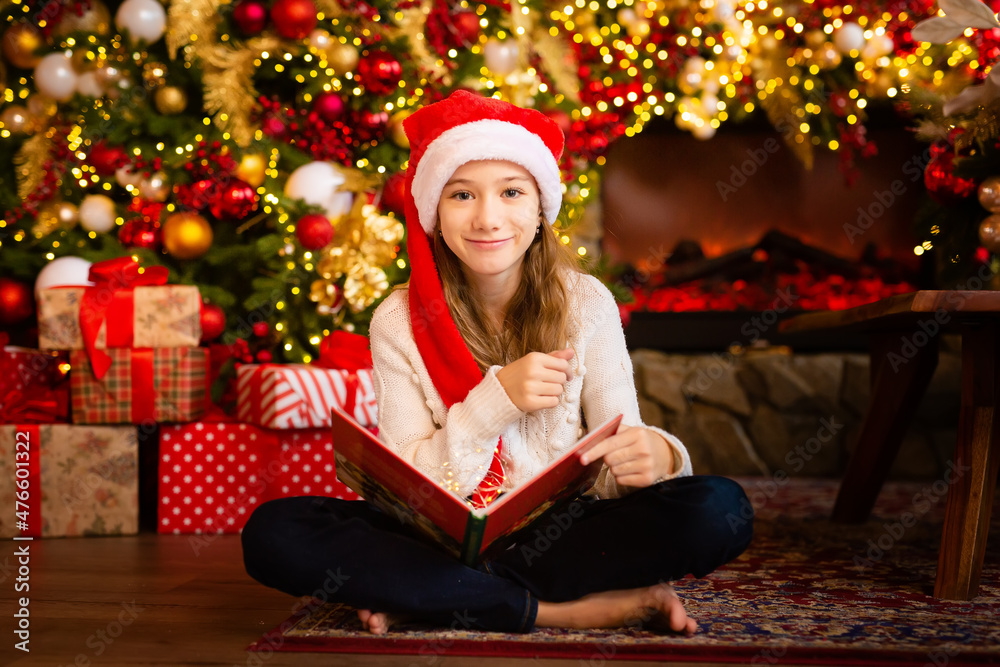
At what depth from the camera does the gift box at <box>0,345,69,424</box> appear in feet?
6.10

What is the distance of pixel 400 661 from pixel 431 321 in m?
0.46

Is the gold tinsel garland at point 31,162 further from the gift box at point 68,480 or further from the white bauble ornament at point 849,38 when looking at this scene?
the white bauble ornament at point 849,38

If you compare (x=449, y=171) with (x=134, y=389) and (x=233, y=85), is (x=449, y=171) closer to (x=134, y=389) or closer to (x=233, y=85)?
(x=134, y=389)

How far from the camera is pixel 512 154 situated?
1.17 m

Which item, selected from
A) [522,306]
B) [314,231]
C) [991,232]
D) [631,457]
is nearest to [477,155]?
[522,306]

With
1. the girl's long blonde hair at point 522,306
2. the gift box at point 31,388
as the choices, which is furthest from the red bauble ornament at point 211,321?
the girl's long blonde hair at point 522,306

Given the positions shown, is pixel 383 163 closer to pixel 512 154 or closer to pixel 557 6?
pixel 557 6

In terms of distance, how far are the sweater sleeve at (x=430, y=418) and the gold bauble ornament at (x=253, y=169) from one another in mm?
1084

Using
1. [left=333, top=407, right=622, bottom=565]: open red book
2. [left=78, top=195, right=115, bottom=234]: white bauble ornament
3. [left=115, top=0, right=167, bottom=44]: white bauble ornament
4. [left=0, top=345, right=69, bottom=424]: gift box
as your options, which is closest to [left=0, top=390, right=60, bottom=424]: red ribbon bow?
[left=0, top=345, right=69, bottom=424]: gift box

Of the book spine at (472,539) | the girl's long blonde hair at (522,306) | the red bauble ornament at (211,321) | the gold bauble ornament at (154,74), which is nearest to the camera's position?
the book spine at (472,539)

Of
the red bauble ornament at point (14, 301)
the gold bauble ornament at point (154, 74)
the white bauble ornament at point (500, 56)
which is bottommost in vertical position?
the red bauble ornament at point (14, 301)

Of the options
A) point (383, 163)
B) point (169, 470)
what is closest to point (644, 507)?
point (169, 470)

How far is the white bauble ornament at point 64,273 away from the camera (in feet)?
6.64

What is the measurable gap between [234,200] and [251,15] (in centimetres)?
50
